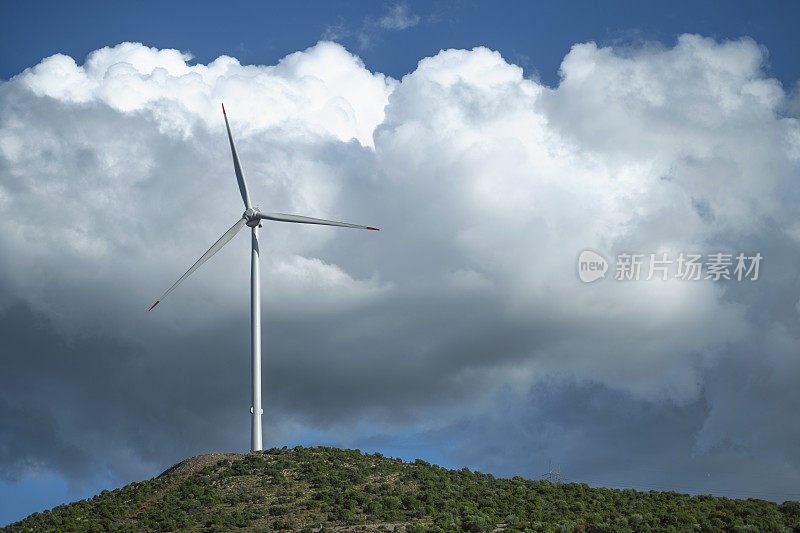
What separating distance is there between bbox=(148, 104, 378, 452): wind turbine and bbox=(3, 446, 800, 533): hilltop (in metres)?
4.71

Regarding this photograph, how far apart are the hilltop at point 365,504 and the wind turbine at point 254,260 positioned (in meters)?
4.71

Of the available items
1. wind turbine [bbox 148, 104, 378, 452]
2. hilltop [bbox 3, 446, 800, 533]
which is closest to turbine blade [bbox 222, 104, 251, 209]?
wind turbine [bbox 148, 104, 378, 452]

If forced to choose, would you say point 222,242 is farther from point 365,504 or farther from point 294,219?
point 365,504

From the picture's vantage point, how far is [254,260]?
85438mm

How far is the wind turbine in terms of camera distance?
81.5 metres

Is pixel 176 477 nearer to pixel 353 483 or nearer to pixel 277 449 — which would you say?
pixel 277 449

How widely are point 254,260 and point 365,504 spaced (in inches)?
1219

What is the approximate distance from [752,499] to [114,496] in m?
64.5

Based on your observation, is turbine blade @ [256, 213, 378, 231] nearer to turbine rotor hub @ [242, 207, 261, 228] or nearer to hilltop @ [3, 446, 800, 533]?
turbine rotor hub @ [242, 207, 261, 228]

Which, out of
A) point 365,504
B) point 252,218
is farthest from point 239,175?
point 365,504

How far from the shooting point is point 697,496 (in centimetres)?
8056

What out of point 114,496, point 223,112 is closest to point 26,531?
point 114,496

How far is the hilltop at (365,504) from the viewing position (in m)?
63.5

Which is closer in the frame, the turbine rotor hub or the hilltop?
the hilltop
